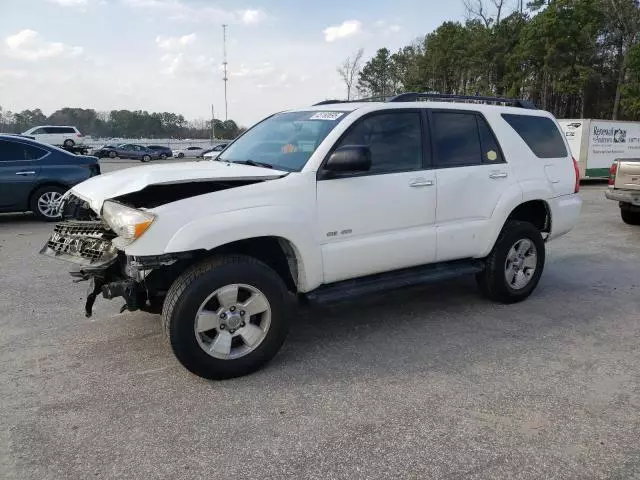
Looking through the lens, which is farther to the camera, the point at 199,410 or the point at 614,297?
the point at 614,297

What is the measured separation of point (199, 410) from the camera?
10.6 feet

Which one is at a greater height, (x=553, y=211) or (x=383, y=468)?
(x=553, y=211)

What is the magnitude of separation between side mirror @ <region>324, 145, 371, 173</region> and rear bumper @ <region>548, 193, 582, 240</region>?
2.57 metres

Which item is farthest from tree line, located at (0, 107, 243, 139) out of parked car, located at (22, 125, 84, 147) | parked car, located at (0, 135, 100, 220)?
parked car, located at (0, 135, 100, 220)

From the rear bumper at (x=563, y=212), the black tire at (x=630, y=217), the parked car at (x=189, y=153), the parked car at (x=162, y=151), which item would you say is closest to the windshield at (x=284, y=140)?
the rear bumper at (x=563, y=212)

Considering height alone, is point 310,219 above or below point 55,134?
below

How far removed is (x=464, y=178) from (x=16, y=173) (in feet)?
27.0

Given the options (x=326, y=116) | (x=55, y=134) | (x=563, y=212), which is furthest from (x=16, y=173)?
(x=55, y=134)

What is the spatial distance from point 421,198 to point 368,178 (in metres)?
0.56

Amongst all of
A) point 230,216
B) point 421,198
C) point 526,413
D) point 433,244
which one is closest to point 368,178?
point 421,198

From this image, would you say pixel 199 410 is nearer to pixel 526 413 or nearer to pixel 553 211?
pixel 526 413

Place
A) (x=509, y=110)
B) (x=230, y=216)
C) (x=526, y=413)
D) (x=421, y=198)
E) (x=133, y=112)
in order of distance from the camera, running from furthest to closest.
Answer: (x=133, y=112) < (x=509, y=110) < (x=421, y=198) < (x=230, y=216) < (x=526, y=413)

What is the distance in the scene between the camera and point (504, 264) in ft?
16.7

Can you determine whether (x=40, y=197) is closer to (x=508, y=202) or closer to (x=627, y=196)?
(x=508, y=202)
